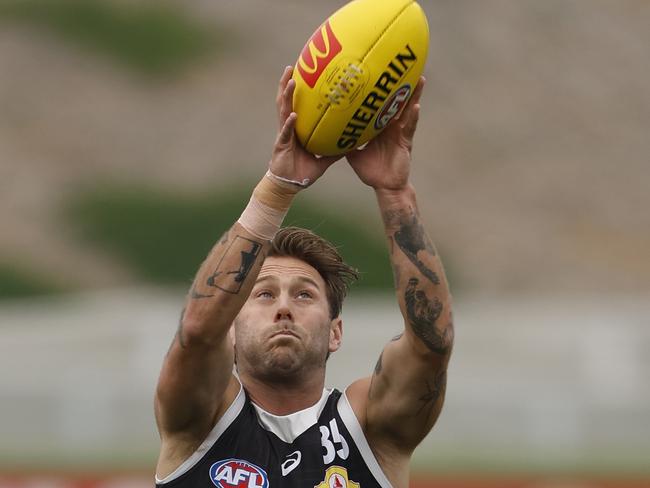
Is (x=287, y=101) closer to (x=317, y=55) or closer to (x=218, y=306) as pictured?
(x=317, y=55)

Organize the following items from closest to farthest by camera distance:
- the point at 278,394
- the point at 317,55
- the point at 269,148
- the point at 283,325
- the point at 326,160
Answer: the point at 317,55, the point at 326,160, the point at 283,325, the point at 278,394, the point at 269,148

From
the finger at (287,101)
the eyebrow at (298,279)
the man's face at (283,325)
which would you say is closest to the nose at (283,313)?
the man's face at (283,325)

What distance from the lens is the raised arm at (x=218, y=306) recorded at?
5.23m

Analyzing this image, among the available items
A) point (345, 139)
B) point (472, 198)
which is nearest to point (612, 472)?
point (345, 139)

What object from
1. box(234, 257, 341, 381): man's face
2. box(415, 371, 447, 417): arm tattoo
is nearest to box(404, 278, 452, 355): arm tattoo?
box(415, 371, 447, 417): arm tattoo

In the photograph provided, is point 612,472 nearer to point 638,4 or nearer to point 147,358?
point 147,358

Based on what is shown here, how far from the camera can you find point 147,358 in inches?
683

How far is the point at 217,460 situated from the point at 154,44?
45.5 meters

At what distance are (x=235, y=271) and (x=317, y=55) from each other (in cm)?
84

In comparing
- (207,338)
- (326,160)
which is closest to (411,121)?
(326,160)

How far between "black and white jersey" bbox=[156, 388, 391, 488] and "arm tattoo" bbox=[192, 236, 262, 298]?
20.8 inches

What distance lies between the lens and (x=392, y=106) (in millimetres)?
5398

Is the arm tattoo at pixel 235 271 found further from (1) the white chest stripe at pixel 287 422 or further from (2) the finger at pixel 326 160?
(1) the white chest stripe at pixel 287 422

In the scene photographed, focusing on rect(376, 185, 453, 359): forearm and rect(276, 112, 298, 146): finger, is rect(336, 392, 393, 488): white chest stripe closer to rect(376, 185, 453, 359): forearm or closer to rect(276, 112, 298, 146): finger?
rect(376, 185, 453, 359): forearm
